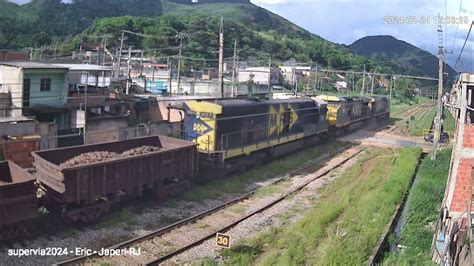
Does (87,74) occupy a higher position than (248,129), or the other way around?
(87,74)

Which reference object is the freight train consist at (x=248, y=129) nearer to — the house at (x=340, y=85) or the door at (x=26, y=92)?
the door at (x=26, y=92)

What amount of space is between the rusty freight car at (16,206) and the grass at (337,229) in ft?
16.4

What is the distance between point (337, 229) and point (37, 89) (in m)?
17.9

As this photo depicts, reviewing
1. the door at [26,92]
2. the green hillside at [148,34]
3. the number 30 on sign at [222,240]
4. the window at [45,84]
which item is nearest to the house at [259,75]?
the green hillside at [148,34]

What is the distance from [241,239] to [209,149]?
7.04 m

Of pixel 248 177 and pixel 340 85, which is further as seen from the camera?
pixel 340 85

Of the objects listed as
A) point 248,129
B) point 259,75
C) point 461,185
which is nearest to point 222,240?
point 461,185

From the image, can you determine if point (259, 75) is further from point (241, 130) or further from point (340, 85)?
point (241, 130)

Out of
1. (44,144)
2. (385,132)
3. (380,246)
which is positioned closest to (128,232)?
(380,246)

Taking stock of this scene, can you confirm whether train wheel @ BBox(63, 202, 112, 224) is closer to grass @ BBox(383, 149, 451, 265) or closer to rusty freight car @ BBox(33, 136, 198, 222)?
rusty freight car @ BBox(33, 136, 198, 222)

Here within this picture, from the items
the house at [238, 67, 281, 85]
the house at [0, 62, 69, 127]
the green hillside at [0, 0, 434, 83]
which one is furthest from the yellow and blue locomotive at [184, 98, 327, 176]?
the green hillside at [0, 0, 434, 83]

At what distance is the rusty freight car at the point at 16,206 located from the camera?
36.0 ft

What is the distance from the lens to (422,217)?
15414 mm

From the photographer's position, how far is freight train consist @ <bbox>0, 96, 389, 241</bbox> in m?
12.2
